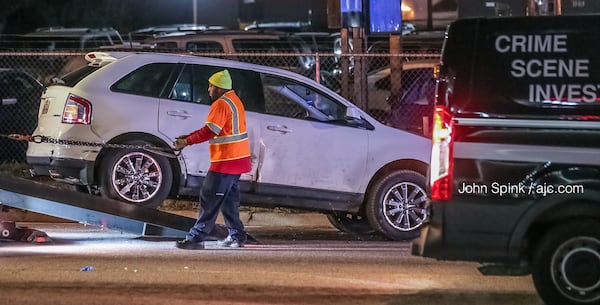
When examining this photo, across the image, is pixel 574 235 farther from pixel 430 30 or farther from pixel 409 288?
pixel 430 30

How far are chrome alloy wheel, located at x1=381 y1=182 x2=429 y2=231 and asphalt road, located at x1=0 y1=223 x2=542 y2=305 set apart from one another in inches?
12.2

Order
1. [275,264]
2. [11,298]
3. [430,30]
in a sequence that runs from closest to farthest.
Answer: [11,298] → [275,264] → [430,30]

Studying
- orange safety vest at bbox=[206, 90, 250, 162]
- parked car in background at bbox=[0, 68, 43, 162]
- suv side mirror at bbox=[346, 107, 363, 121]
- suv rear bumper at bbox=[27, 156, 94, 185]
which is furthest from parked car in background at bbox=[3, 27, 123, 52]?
orange safety vest at bbox=[206, 90, 250, 162]

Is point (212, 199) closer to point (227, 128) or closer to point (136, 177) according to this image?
point (227, 128)

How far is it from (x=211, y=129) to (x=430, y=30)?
508 inches

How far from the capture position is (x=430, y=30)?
66.1 ft

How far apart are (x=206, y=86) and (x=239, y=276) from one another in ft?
8.42

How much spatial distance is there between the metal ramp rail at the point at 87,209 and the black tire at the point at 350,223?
1747mm

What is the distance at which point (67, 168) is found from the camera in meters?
8.98

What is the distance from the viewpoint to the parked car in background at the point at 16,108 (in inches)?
531

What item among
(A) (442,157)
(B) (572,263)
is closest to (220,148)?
(A) (442,157)

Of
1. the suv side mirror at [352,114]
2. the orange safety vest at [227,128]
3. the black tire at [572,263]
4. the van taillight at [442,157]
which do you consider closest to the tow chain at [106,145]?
the orange safety vest at [227,128]

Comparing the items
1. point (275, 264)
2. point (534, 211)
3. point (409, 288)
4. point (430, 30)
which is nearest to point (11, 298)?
point (275, 264)

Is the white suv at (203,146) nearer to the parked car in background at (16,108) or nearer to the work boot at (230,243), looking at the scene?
the work boot at (230,243)
